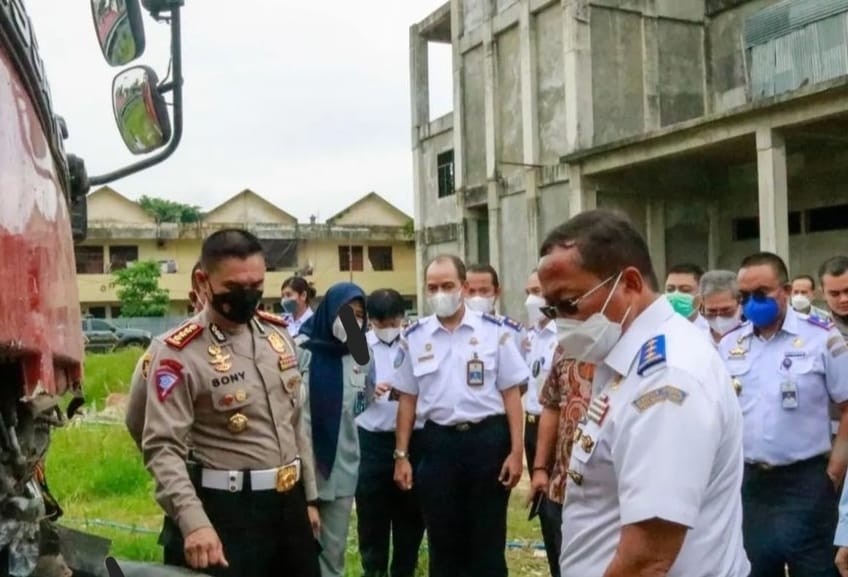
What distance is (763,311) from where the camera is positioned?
166 inches

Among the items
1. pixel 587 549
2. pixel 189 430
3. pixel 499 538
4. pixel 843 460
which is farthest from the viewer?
pixel 499 538

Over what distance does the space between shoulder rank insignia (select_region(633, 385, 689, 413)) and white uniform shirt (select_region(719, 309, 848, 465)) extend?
7.67 ft

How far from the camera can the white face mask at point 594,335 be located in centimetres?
221

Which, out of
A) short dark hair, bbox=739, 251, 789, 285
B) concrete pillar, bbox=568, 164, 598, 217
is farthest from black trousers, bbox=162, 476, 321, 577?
concrete pillar, bbox=568, 164, 598, 217

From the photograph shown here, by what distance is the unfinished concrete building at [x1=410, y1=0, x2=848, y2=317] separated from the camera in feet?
50.2

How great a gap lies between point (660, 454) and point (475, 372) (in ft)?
10.2

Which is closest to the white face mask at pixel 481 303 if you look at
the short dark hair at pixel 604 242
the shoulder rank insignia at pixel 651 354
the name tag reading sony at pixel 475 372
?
the name tag reading sony at pixel 475 372

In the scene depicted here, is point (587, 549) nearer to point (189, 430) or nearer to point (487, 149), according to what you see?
point (189, 430)

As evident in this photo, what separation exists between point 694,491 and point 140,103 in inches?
68.2

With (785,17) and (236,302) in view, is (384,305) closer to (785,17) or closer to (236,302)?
(236,302)

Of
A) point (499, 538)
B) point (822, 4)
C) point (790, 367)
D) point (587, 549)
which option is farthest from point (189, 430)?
point (822, 4)

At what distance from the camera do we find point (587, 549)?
222 centimetres

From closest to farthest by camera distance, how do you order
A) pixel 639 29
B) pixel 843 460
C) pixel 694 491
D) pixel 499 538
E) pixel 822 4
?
pixel 694 491 → pixel 843 460 → pixel 499 538 → pixel 822 4 → pixel 639 29

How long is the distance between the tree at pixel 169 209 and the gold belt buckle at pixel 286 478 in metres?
48.5
